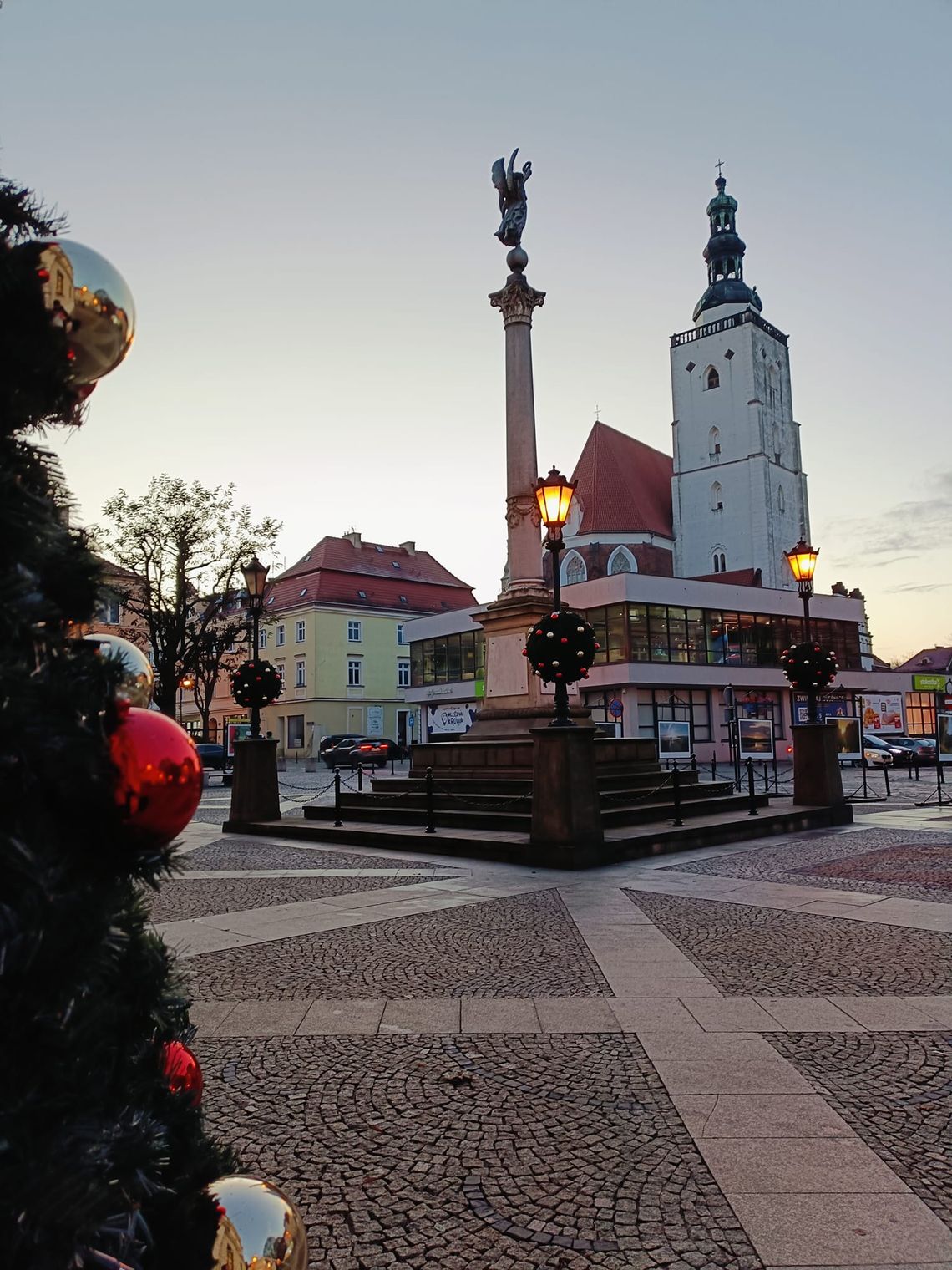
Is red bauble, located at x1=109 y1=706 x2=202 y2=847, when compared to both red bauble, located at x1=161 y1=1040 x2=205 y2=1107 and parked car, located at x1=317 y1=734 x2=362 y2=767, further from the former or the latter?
parked car, located at x1=317 y1=734 x2=362 y2=767

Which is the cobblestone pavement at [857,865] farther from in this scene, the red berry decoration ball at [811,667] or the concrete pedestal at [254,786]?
the concrete pedestal at [254,786]

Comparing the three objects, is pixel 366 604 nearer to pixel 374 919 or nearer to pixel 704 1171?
pixel 374 919

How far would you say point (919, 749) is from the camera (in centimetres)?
3956

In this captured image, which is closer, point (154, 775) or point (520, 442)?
point (154, 775)

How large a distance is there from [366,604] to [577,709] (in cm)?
4535

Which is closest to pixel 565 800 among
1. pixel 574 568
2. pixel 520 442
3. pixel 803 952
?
pixel 803 952

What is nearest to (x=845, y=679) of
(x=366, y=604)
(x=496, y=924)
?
(x=366, y=604)

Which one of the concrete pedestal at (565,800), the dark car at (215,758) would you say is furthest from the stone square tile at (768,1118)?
the dark car at (215,758)

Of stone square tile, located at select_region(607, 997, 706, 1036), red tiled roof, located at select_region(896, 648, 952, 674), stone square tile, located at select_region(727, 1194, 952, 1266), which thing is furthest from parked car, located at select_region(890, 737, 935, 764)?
red tiled roof, located at select_region(896, 648, 952, 674)

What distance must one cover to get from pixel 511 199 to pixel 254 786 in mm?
12668

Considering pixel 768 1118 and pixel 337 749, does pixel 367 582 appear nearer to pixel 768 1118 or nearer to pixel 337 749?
pixel 337 749

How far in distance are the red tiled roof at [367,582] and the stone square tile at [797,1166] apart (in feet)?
179

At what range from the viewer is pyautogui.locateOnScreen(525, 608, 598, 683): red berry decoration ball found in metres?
12.0

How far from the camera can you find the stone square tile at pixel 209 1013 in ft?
15.7
